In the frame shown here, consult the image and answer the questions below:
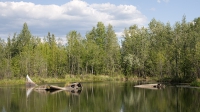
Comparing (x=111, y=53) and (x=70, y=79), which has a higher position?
(x=111, y=53)

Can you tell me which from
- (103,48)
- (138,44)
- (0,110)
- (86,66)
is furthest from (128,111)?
(103,48)

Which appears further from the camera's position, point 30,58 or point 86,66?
point 86,66

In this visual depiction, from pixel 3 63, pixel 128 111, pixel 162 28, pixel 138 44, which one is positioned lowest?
pixel 128 111

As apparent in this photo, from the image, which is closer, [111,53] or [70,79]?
[70,79]

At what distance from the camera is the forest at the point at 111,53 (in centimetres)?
8162

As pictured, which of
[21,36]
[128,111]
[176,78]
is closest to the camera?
[128,111]

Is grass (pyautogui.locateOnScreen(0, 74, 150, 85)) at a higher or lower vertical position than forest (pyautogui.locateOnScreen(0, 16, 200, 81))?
lower

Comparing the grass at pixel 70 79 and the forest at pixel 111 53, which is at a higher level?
the forest at pixel 111 53

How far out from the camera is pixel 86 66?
101m

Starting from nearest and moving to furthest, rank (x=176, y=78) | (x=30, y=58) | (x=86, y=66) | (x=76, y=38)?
(x=176, y=78) < (x=30, y=58) < (x=86, y=66) < (x=76, y=38)

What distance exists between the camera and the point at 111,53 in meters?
106

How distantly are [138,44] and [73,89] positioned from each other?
53.8m

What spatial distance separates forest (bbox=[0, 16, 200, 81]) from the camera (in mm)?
81625

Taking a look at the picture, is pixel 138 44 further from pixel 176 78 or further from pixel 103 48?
pixel 176 78
